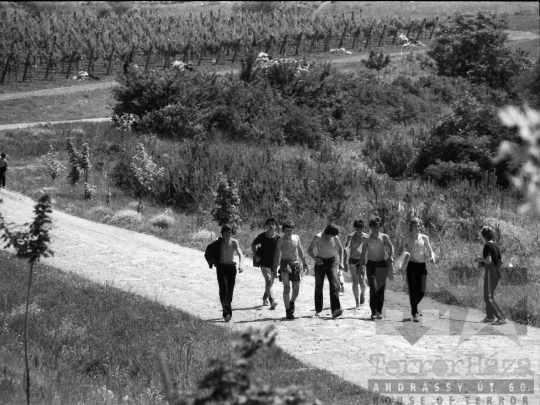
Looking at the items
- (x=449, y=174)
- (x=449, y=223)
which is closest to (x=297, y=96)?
(x=449, y=174)

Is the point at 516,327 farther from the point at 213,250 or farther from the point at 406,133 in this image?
the point at 406,133

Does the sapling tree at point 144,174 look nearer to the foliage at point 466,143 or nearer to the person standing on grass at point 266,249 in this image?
the foliage at point 466,143

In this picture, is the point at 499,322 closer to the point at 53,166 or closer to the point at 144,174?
the point at 144,174

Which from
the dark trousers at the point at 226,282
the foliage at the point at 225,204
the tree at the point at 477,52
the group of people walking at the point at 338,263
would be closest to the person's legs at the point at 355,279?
the group of people walking at the point at 338,263

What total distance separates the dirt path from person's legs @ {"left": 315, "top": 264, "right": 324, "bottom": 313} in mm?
207

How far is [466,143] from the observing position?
34.2 m

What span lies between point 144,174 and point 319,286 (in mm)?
14475

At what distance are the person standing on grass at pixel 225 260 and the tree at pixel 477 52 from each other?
42.6 metres

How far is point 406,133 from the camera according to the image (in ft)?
147

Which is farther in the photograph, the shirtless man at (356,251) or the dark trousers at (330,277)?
the shirtless man at (356,251)

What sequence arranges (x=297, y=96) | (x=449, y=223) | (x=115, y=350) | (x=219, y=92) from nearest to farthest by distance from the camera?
(x=115, y=350)
(x=449, y=223)
(x=219, y=92)
(x=297, y=96)

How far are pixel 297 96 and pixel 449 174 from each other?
1511 cm

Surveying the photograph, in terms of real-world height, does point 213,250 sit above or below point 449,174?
above

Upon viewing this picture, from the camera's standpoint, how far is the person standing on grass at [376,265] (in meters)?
14.4
